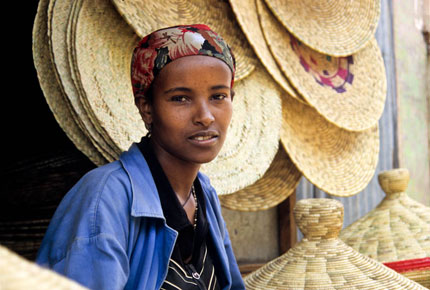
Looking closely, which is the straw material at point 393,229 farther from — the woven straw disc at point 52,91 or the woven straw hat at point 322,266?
the woven straw disc at point 52,91

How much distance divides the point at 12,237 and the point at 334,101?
1.39 metres

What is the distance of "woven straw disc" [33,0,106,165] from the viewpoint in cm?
158

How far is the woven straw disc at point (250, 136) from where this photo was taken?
1.80m

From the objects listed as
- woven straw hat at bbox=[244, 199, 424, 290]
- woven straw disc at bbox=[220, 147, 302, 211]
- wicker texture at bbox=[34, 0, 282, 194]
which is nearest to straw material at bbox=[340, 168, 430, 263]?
woven straw disc at bbox=[220, 147, 302, 211]

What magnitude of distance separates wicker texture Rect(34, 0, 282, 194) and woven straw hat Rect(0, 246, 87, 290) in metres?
1.15

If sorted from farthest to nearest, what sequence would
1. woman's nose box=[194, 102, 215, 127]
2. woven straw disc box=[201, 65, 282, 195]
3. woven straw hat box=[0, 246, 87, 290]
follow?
woven straw disc box=[201, 65, 282, 195]
woman's nose box=[194, 102, 215, 127]
woven straw hat box=[0, 246, 87, 290]

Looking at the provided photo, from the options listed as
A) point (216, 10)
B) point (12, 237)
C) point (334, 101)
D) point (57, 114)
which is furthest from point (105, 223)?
point (334, 101)

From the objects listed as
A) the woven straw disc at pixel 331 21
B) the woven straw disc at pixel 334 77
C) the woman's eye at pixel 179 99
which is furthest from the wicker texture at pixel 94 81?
the woven straw disc at pixel 331 21

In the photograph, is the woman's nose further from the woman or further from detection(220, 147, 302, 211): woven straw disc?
detection(220, 147, 302, 211): woven straw disc

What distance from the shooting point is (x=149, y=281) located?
1124 mm

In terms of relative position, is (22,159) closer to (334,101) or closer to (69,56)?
(69,56)

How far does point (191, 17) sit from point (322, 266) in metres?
0.97

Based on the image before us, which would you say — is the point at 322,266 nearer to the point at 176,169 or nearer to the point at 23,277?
the point at 176,169

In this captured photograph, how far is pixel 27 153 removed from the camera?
6.34 ft
